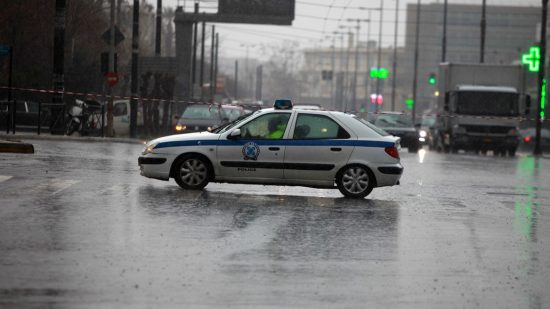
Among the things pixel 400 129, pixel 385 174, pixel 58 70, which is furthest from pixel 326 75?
pixel 385 174

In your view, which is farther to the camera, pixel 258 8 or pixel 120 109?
pixel 258 8

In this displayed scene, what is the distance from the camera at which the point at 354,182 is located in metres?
17.6

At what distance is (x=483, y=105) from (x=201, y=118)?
461 inches

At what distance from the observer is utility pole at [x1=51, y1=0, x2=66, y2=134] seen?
1380 inches

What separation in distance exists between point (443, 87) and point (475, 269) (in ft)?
113

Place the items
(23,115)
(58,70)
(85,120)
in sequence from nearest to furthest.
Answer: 1. (58,70)
2. (23,115)
3. (85,120)

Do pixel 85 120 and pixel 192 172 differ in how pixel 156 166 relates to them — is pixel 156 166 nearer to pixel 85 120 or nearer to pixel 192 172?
pixel 192 172

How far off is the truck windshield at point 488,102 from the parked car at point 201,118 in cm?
945

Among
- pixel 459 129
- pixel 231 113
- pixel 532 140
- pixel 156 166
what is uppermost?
pixel 231 113

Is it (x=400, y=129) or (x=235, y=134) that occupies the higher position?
(x=235, y=134)

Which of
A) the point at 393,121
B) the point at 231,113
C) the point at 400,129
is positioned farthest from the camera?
the point at 393,121

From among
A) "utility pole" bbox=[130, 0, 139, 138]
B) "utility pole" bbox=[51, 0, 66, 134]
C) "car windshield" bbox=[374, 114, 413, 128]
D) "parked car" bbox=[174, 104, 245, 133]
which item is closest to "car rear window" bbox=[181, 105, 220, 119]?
"parked car" bbox=[174, 104, 245, 133]

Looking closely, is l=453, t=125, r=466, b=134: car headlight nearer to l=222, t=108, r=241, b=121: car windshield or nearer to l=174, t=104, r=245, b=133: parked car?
l=222, t=108, r=241, b=121: car windshield

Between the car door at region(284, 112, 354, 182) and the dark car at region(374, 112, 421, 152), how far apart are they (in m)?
23.2
